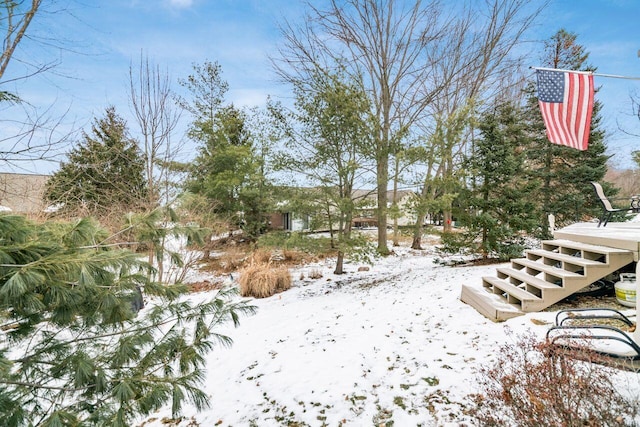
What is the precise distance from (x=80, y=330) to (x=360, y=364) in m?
2.72

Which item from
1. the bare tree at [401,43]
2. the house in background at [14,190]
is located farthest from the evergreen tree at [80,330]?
the bare tree at [401,43]

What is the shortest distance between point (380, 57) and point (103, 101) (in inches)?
353

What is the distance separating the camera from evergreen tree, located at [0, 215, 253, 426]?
5.21ft

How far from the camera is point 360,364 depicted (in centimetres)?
336

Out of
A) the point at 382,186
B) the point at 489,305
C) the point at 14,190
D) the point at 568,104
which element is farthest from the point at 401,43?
the point at 14,190

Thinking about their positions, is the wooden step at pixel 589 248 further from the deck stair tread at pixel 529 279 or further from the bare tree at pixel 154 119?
the bare tree at pixel 154 119

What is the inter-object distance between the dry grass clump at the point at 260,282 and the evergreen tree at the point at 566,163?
10.2m

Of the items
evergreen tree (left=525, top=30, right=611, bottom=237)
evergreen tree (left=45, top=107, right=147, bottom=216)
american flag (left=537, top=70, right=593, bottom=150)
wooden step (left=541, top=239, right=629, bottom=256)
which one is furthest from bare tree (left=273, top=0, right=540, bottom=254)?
evergreen tree (left=45, top=107, right=147, bottom=216)

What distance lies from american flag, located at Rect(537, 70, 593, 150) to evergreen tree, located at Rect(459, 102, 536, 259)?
9.70 feet

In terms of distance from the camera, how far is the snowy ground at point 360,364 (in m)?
2.61

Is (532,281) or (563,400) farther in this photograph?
(532,281)

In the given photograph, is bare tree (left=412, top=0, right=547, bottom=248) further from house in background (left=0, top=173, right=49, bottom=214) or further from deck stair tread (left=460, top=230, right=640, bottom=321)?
house in background (left=0, top=173, right=49, bottom=214)

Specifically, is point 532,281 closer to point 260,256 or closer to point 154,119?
point 260,256

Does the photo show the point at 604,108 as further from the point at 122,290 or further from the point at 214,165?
the point at 122,290
